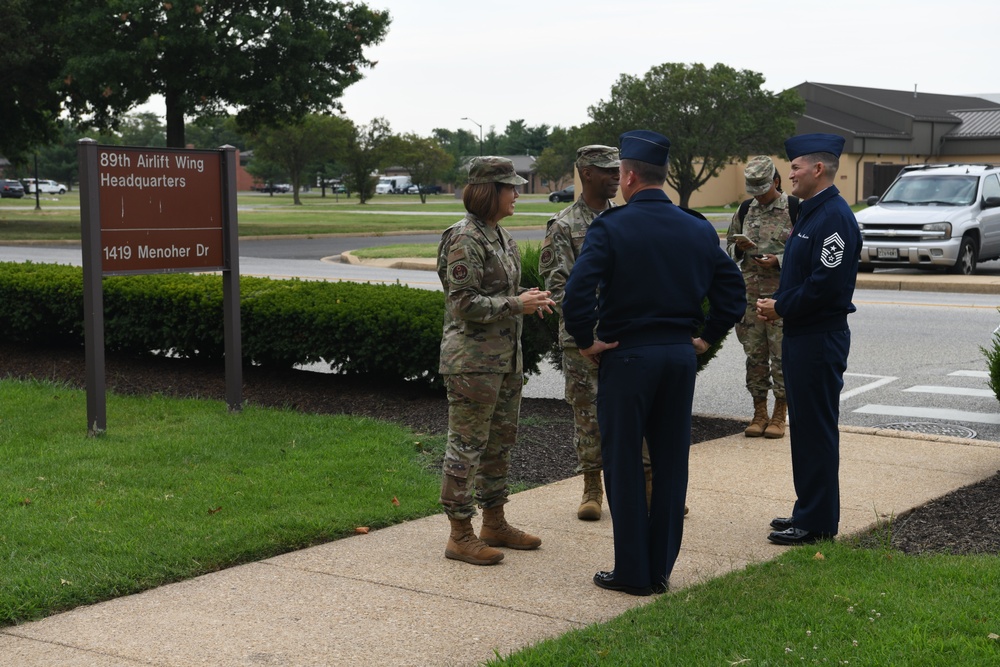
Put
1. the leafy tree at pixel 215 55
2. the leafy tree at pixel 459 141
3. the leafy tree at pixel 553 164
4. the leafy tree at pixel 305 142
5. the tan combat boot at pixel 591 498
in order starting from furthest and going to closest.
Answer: the leafy tree at pixel 459 141 → the leafy tree at pixel 553 164 → the leafy tree at pixel 305 142 → the leafy tree at pixel 215 55 → the tan combat boot at pixel 591 498

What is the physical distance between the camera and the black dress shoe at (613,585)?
16.3 feet

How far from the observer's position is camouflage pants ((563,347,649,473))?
20.2 ft

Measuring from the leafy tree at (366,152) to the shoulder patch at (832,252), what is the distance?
7601 centimetres

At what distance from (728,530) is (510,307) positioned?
1.75 metres

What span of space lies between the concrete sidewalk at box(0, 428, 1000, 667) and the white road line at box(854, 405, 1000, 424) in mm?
2505

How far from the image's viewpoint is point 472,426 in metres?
5.47

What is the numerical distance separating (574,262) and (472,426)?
1173mm

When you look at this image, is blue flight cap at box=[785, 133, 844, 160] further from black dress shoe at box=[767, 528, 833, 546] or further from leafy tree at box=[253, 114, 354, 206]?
leafy tree at box=[253, 114, 354, 206]

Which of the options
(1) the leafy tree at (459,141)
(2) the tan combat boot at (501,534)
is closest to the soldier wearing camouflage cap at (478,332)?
(2) the tan combat boot at (501,534)

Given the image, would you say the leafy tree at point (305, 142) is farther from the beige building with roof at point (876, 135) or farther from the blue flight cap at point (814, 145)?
the blue flight cap at point (814, 145)

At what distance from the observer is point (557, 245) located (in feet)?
20.3

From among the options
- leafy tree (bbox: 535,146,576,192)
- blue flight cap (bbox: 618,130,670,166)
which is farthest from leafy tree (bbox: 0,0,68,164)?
leafy tree (bbox: 535,146,576,192)

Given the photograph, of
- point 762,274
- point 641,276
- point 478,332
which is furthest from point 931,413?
point 641,276

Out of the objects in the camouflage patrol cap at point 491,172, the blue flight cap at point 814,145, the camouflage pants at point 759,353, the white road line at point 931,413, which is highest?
the blue flight cap at point 814,145
